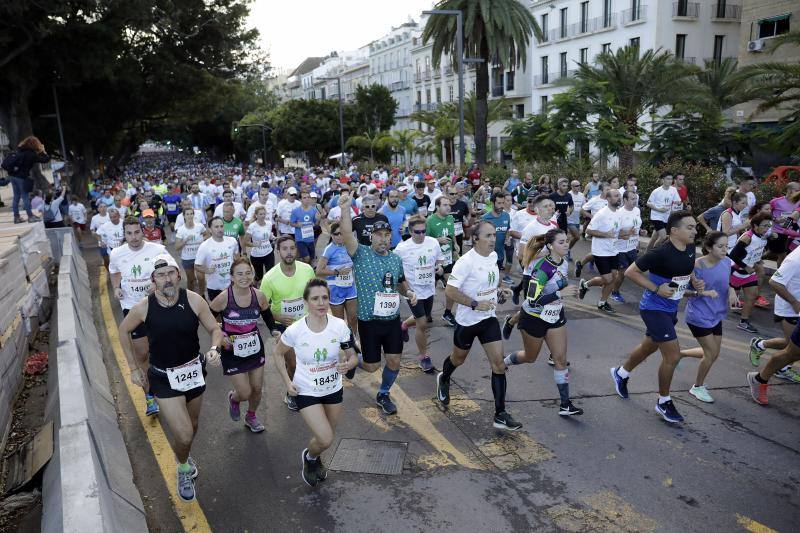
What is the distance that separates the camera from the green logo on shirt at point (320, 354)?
5.01 m

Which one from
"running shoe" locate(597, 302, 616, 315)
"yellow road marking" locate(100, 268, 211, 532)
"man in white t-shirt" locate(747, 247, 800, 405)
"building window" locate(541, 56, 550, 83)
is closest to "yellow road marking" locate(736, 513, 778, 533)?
"man in white t-shirt" locate(747, 247, 800, 405)

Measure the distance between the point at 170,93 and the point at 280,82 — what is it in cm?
13220

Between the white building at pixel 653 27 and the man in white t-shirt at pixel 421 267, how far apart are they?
3235 cm

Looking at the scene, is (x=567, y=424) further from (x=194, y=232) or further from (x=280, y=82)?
(x=280, y=82)

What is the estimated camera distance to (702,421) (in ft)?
20.0

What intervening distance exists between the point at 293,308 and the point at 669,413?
380 cm

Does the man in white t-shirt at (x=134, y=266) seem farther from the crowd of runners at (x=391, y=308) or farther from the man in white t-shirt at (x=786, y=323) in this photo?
the man in white t-shirt at (x=786, y=323)

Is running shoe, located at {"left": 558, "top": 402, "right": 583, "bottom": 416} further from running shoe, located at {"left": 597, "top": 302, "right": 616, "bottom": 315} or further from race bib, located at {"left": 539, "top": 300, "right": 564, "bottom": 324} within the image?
running shoe, located at {"left": 597, "top": 302, "right": 616, "bottom": 315}

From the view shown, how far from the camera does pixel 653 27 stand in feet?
125

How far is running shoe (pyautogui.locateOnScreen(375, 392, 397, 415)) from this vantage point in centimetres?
656

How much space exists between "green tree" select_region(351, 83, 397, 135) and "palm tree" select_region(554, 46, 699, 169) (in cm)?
4182

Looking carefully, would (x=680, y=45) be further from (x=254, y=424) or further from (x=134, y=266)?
(x=254, y=424)

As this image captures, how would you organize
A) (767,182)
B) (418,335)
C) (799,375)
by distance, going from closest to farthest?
(799,375)
(418,335)
(767,182)

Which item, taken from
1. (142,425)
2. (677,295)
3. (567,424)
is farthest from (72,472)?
(677,295)
